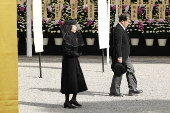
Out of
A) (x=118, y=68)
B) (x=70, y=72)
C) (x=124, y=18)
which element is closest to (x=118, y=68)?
(x=118, y=68)

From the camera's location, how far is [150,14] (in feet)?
72.8

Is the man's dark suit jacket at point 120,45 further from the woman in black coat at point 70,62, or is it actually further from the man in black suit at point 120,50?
the woman in black coat at point 70,62

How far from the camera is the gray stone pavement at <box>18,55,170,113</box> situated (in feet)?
32.8

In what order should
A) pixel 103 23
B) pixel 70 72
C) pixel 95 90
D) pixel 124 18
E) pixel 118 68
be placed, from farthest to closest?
1. pixel 103 23
2. pixel 95 90
3. pixel 124 18
4. pixel 118 68
5. pixel 70 72

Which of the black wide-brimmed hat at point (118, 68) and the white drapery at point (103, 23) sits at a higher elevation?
the white drapery at point (103, 23)

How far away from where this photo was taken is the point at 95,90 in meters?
12.6

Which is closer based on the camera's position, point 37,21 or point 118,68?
point 118,68

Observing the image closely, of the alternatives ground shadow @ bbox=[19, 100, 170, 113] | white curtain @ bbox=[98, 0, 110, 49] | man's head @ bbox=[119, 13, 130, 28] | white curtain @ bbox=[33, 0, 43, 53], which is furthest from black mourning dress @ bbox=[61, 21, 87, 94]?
white curtain @ bbox=[98, 0, 110, 49]

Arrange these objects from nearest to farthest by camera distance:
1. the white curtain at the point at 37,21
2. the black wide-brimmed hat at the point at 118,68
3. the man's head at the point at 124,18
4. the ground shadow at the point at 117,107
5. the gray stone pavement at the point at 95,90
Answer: the ground shadow at the point at 117,107, the gray stone pavement at the point at 95,90, the black wide-brimmed hat at the point at 118,68, the man's head at the point at 124,18, the white curtain at the point at 37,21

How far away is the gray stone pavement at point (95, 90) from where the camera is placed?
999 centimetres

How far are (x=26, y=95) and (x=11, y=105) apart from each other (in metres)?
7.28

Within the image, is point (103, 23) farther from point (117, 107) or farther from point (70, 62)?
point (117, 107)

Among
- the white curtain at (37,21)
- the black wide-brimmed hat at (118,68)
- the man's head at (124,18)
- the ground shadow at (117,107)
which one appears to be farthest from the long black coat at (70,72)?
the white curtain at (37,21)

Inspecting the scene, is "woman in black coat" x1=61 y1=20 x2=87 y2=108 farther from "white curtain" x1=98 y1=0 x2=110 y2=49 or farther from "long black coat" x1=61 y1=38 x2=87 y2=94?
"white curtain" x1=98 y1=0 x2=110 y2=49
